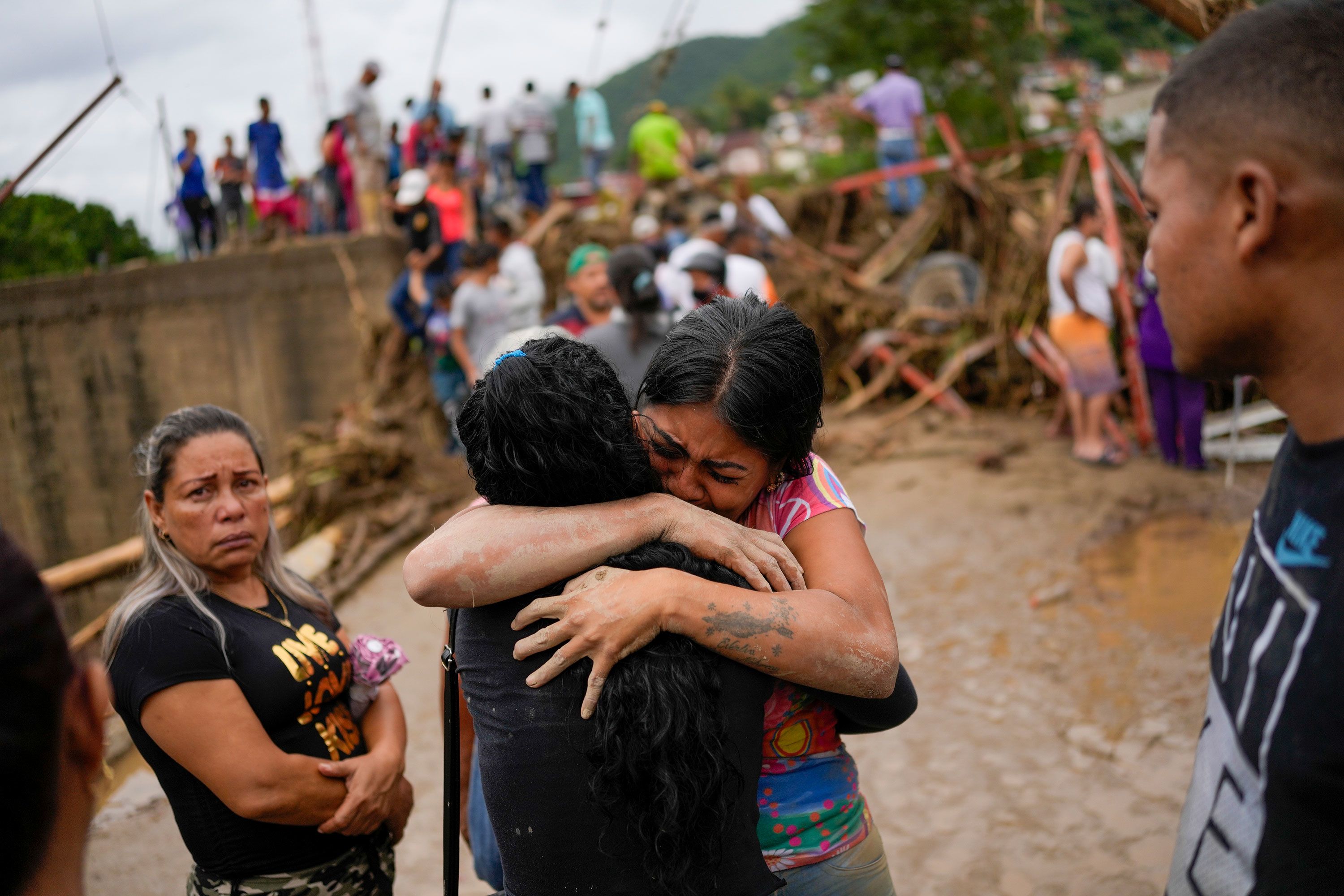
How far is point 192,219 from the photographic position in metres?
11.9

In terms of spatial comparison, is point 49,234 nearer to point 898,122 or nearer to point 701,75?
point 898,122

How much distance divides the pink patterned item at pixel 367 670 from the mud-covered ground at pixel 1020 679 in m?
0.95

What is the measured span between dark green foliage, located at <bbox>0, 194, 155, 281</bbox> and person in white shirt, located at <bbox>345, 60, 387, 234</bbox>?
526cm

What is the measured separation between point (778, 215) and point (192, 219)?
749 centimetres

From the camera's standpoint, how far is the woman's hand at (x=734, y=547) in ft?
4.84

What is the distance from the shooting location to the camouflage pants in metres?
2.06

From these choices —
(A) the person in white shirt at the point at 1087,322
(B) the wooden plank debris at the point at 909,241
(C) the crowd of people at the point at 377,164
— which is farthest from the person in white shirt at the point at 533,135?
(A) the person in white shirt at the point at 1087,322

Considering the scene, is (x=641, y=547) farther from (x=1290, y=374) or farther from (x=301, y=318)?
(x=301, y=318)

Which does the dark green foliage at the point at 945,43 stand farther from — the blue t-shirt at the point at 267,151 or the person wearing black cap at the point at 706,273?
the person wearing black cap at the point at 706,273

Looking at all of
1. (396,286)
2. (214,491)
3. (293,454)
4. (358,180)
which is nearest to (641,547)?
(214,491)

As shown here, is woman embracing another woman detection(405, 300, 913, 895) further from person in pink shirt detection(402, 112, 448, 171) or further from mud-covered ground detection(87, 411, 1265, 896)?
person in pink shirt detection(402, 112, 448, 171)

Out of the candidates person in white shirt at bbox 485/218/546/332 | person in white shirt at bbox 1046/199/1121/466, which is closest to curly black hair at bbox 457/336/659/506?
person in white shirt at bbox 485/218/546/332

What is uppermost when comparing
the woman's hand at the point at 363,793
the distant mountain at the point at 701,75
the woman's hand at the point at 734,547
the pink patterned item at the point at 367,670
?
the distant mountain at the point at 701,75

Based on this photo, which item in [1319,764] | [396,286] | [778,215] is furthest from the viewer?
[778,215]
